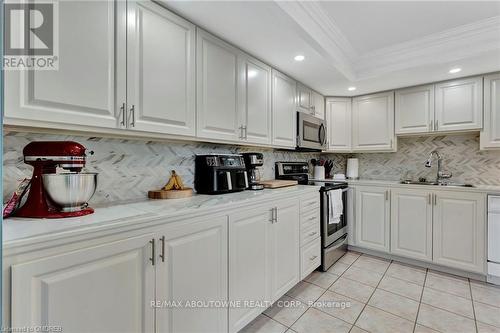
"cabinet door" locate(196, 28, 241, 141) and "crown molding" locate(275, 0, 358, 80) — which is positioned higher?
"crown molding" locate(275, 0, 358, 80)

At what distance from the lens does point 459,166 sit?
2900 millimetres

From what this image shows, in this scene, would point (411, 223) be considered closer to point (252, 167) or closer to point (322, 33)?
point (252, 167)

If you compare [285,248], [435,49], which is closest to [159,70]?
[285,248]

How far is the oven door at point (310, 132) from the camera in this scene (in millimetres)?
2801

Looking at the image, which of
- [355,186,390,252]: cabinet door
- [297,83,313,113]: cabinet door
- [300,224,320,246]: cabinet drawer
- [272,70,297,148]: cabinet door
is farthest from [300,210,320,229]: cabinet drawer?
[297,83,313,113]: cabinet door

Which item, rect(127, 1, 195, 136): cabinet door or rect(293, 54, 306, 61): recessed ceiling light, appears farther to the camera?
rect(293, 54, 306, 61): recessed ceiling light

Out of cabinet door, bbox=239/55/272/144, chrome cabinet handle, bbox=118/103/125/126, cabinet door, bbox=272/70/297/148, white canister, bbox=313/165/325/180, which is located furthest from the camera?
white canister, bbox=313/165/325/180

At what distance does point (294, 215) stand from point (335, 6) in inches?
68.4

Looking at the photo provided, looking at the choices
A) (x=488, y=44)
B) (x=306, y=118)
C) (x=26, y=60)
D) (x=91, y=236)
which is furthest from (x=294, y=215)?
(x=488, y=44)

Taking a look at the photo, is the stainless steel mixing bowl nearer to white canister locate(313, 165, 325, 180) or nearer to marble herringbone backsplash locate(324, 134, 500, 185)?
white canister locate(313, 165, 325, 180)

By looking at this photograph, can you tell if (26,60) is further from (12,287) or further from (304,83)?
(304,83)

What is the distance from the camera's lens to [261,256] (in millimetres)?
1733

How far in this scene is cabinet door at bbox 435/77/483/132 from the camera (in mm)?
2570

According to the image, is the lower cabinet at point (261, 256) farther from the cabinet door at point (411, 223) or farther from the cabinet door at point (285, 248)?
the cabinet door at point (411, 223)
